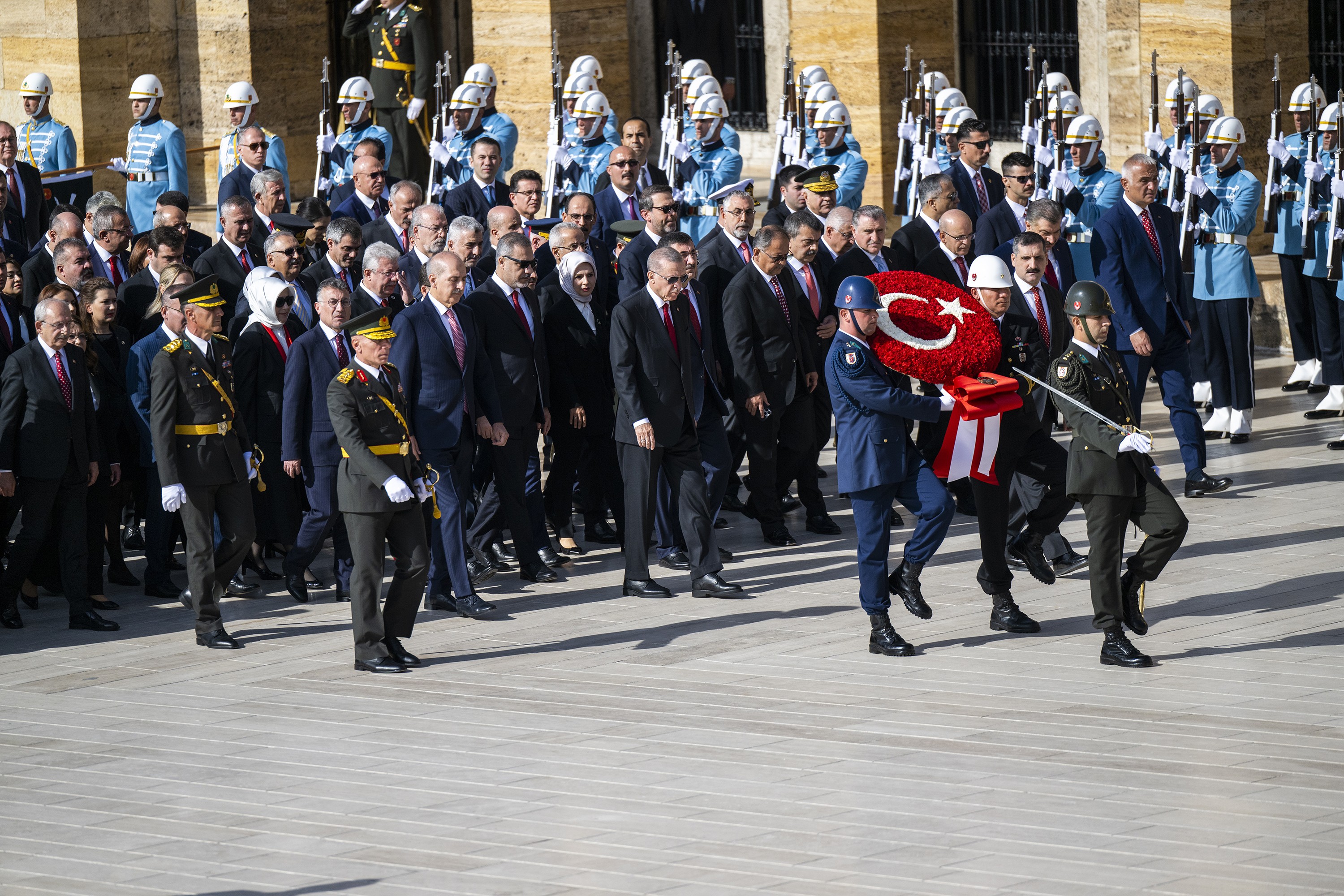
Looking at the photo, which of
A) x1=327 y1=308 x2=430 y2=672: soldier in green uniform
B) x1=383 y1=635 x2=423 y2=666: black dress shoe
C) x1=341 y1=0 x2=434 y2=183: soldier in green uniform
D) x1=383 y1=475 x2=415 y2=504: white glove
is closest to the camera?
x1=383 y1=475 x2=415 y2=504: white glove

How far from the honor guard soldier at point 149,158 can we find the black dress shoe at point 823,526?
6307 mm

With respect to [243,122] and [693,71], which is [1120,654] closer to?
[243,122]

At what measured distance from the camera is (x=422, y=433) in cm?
984

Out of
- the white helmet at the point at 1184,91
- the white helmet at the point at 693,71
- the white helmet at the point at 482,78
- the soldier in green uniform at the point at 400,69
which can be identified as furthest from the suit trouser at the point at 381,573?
the soldier in green uniform at the point at 400,69

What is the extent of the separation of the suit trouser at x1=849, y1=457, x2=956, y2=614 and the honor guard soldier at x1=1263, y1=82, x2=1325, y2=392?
6.55 metres

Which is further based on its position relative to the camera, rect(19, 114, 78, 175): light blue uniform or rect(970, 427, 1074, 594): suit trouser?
rect(19, 114, 78, 175): light blue uniform

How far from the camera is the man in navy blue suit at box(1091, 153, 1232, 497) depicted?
39.3 ft

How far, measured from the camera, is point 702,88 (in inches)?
632

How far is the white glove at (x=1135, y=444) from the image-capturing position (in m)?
8.45

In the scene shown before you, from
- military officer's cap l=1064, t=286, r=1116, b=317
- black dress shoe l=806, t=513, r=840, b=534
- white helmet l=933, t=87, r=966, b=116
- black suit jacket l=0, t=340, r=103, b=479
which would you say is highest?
white helmet l=933, t=87, r=966, b=116

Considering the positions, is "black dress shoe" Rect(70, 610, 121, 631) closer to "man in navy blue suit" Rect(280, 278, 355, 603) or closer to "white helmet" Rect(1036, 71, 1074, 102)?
"man in navy blue suit" Rect(280, 278, 355, 603)

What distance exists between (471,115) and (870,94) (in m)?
4.90

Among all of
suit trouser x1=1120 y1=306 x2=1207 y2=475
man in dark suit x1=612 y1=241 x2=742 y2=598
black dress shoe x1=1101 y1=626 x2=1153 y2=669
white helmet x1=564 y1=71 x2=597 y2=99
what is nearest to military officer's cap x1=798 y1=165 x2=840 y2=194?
suit trouser x1=1120 y1=306 x2=1207 y2=475

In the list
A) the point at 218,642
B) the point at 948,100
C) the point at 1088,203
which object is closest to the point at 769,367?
the point at 218,642
